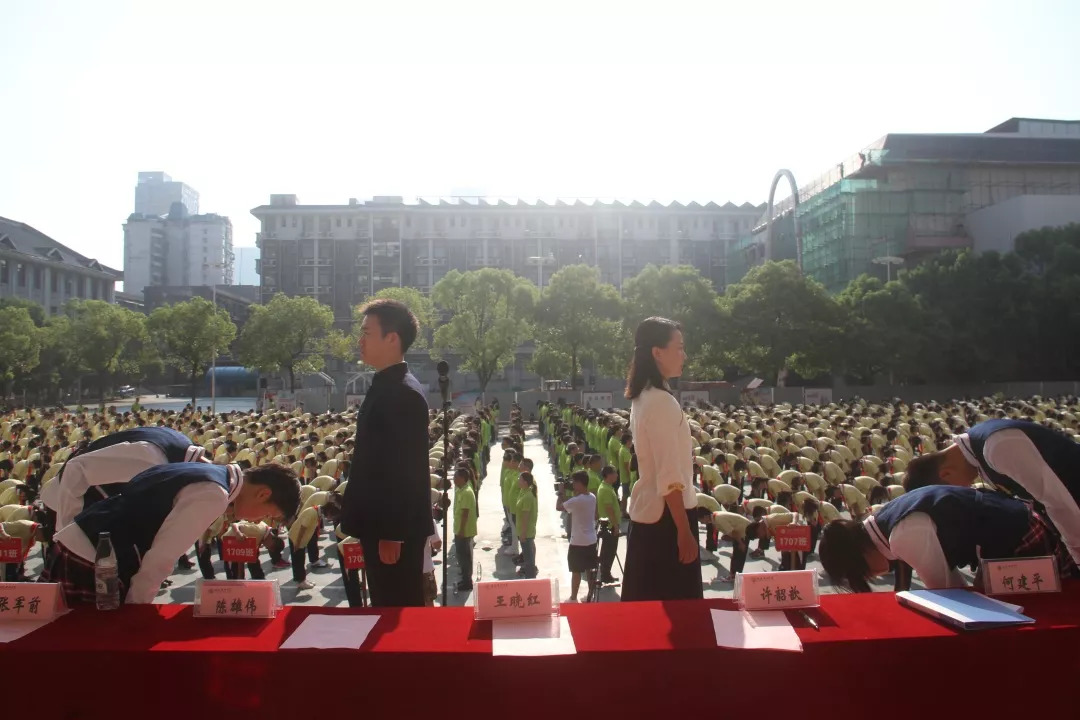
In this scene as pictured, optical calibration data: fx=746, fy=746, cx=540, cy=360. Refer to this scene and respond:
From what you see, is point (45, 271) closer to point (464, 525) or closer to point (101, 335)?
point (101, 335)

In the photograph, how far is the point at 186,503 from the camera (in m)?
2.51

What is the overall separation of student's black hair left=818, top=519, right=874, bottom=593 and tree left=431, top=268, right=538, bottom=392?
32833 mm

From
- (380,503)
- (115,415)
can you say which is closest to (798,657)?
(380,503)

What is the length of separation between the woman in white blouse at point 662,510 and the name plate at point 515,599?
911 millimetres

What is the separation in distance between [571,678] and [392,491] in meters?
1.26

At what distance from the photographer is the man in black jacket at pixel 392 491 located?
2.97 meters

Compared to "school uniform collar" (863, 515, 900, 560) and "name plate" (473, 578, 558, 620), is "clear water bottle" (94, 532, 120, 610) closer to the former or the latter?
"name plate" (473, 578, 558, 620)

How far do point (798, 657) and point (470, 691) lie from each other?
879 millimetres

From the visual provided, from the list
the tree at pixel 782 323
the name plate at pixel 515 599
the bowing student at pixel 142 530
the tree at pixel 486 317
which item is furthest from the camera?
the tree at pixel 486 317

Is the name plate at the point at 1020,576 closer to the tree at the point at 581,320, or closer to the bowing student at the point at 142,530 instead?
the bowing student at the point at 142,530

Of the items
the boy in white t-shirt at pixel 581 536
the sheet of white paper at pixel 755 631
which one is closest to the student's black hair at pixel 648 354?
the sheet of white paper at pixel 755 631

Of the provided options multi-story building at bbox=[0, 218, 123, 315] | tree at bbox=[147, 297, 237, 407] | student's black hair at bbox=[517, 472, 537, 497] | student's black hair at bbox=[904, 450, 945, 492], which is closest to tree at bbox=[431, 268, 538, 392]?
tree at bbox=[147, 297, 237, 407]

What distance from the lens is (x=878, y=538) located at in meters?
2.65

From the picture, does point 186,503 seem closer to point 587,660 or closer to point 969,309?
point 587,660
